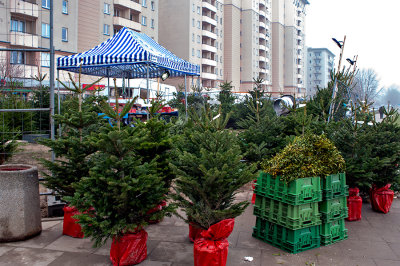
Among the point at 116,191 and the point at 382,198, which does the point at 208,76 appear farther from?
the point at 116,191

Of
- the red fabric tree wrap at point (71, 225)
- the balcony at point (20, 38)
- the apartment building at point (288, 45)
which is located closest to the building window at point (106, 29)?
the balcony at point (20, 38)

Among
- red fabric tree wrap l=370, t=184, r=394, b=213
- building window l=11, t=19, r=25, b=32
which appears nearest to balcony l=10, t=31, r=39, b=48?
building window l=11, t=19, r=25, b=32

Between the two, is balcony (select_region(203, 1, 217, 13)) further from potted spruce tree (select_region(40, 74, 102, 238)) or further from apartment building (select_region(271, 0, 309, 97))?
potted spruce tree (select_region(40, 74, 102, 238))

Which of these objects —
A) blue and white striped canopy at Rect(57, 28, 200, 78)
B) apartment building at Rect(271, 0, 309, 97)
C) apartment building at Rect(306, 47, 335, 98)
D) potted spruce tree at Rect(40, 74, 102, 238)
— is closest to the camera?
potted spruce tree at Rect(40, 74, 102, 238)

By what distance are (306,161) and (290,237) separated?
1.19m

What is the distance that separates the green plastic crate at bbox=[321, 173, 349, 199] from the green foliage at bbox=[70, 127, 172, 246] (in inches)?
103

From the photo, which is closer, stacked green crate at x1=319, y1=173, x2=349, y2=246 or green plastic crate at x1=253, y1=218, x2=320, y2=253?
green plastic crate at x1=253, y1=218, x2=320, y2=253

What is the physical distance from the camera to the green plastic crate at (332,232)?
5.72 m

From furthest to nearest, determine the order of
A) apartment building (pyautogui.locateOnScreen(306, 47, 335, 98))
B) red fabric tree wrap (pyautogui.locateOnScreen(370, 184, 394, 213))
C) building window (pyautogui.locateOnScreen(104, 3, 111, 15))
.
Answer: apartment building (pyautogui.locateOnScreen(306, 47, 335, 98)), building window (pyautogui.locateOnScreen(104, 3, 111, 15)), red fabric tree wrap (pyautogui.locateOnScreen(370, 184, 394, 213))

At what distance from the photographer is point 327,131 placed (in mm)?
8016

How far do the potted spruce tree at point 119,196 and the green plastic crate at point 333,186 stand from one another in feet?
8.23

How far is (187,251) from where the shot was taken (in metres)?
5.57

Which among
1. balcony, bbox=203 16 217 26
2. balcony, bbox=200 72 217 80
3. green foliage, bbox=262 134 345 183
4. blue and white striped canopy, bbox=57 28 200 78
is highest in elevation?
balcony, bbox=203 16 217 26

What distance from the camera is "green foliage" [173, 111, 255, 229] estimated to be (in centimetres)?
468
